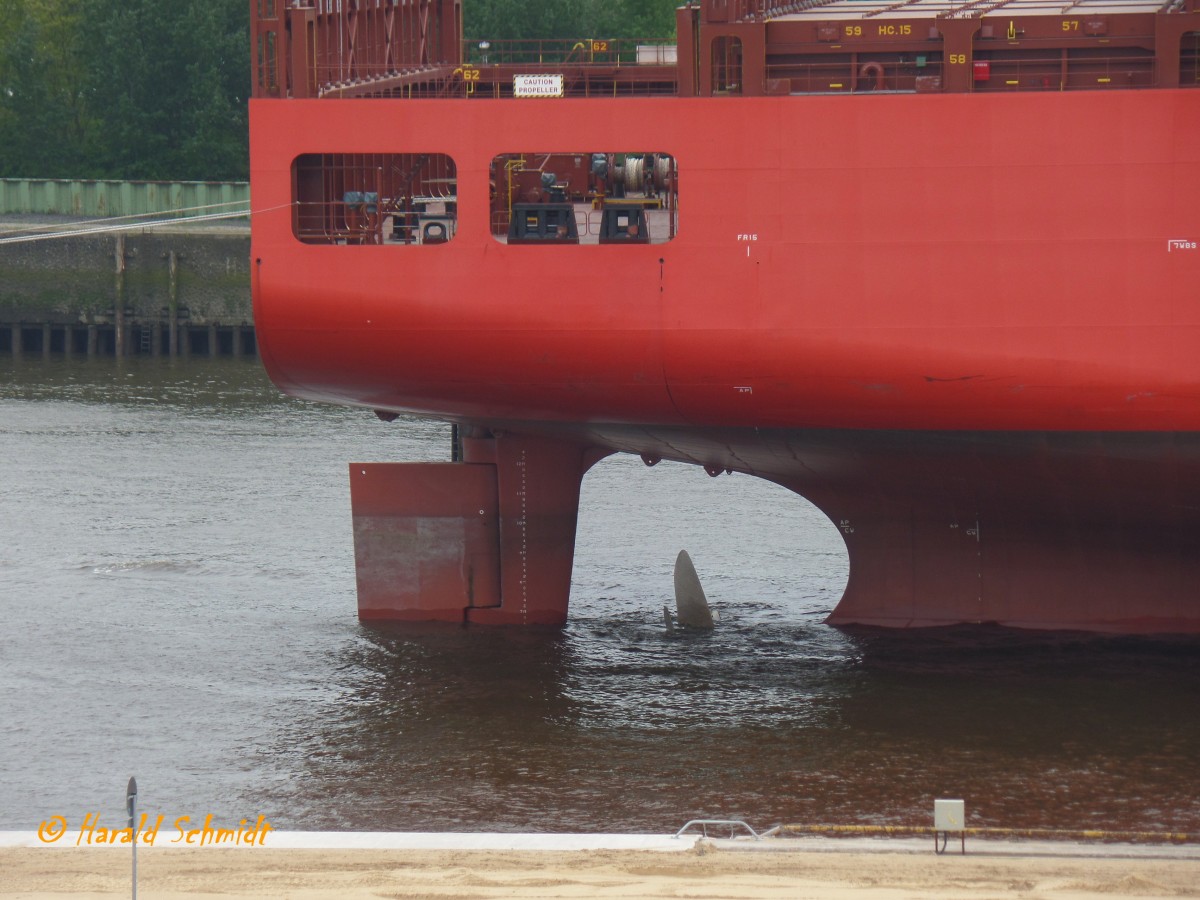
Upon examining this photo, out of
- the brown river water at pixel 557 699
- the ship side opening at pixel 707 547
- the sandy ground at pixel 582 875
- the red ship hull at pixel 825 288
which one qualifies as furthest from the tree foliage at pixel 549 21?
the sandy ground at pixel 582 875

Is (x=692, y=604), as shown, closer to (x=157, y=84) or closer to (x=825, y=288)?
(x=825, y=288)

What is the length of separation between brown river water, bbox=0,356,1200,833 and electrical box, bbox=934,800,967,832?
166 cm

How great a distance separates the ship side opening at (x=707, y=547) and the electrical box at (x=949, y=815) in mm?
7354

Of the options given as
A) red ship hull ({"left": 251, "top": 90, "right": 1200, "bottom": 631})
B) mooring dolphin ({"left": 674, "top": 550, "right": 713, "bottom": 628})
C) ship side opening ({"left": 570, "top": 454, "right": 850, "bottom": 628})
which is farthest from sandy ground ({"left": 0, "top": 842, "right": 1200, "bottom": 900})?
ship side opening ({"left": 570, "top": 454, "right": 850, "bottom": 628})

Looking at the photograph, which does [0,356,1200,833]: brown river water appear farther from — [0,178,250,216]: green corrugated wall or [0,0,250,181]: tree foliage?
[0,0,250,181]: tree foliage

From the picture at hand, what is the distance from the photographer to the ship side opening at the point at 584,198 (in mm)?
15570

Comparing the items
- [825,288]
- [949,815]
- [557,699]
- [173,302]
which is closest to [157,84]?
[173,302]

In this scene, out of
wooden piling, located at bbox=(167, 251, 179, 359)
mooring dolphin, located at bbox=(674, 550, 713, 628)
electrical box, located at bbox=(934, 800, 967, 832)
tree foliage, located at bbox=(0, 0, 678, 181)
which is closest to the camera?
electrical box, located at bbox=(934, 800, 967, 832)

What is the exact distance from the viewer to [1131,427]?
49.6 feet

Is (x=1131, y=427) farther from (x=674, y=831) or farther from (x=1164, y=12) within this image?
(x=674, y=831)

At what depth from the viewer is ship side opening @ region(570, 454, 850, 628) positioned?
19.7 m

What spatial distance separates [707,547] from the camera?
2270cm

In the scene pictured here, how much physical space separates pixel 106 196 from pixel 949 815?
41470mm

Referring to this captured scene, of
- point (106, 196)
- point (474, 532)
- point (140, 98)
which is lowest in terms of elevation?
point (474, 532)
